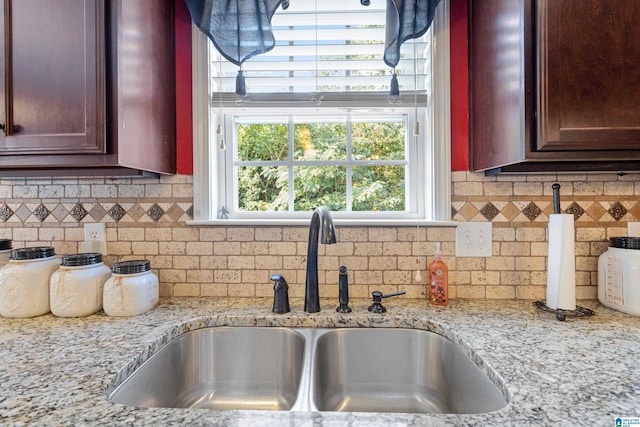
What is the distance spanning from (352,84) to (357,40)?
19 cm

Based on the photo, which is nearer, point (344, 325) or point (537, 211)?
point (344, 325)

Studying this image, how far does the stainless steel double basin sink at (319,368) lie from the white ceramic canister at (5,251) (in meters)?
0.78

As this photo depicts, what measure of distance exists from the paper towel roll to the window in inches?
13.8

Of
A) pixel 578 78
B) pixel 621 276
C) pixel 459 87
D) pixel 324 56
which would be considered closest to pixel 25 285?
pixel 324 56

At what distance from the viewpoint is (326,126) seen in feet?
4.58

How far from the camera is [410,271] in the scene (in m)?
1.24

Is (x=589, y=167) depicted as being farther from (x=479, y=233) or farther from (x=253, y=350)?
(x=253, y=350)

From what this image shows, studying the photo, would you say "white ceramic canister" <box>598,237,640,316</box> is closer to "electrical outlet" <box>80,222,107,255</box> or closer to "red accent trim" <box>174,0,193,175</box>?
"red accent trim" <box>174,0,193,175</box>


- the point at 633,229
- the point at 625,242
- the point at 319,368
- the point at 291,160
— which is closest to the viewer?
the point at 319,368

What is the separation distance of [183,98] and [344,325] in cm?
110

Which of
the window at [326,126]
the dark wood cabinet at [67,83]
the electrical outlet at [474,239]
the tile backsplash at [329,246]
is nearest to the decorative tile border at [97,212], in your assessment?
the tile backsplash at [329,246]

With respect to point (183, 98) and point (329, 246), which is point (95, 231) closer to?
point (183, 98)

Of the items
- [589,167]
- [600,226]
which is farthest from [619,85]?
[600,226]

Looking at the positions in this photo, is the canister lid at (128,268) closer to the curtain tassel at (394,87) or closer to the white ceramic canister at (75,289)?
the white ceramic canister at (75,289)
